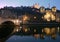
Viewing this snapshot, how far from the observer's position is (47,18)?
321 ft

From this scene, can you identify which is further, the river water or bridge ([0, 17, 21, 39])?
bridge ([0, 17, 21, 39])

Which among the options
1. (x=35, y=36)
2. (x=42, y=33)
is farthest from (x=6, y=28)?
(x=35, y=36)

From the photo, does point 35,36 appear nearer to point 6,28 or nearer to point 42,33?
point 42,33

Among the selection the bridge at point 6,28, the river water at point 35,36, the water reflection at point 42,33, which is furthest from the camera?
the bridge at point 6,28

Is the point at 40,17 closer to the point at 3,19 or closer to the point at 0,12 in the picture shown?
the point at 0,12

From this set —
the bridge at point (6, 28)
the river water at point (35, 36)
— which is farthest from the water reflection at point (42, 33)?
the bridge at point (6, 28)

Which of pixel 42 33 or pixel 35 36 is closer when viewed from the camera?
pixel 35 36

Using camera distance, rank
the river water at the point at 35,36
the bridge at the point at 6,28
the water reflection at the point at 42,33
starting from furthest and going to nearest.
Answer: the bridge at the point at 6,28
the water reflection at the point at 42,33
the river water at the point at 35,36

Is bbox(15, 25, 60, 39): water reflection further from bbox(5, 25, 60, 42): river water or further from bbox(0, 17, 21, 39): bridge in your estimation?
bbox(0, 17, 21, 39): bridge

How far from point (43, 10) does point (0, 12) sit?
57.2m

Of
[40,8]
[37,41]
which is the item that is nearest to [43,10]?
[40,8]

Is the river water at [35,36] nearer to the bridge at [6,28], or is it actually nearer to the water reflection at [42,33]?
the water reflection at [42,33]

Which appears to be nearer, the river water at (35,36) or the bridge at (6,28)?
the river water at (35,36)

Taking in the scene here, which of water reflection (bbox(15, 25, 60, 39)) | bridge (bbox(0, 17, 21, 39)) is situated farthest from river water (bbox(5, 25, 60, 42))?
bridge (bbox(0, 17, 21, 39))
